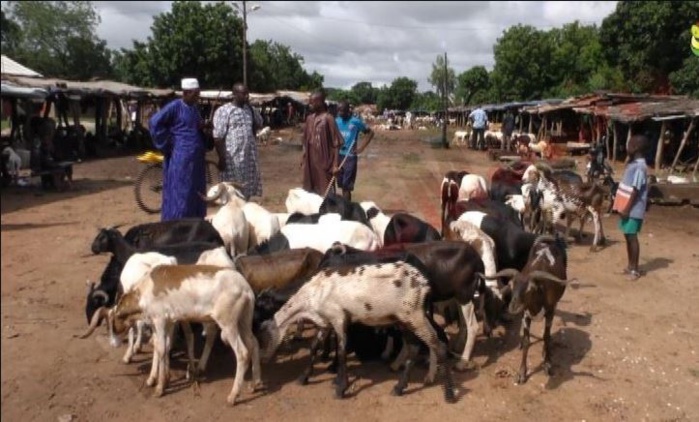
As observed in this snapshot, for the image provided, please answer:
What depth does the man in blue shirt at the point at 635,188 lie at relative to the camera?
7625 millimetres

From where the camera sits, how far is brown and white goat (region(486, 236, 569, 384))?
5.02 metres

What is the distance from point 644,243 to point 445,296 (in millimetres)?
6238

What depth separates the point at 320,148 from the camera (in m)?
8.62

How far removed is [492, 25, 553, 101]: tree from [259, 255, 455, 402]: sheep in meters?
42.8

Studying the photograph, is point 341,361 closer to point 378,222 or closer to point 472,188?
point 378,222

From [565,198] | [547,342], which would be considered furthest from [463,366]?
[565,198]

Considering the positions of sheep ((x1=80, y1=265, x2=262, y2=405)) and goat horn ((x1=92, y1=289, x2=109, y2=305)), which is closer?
sheep ((x1=80, y1=265, x2=262, y2=405))

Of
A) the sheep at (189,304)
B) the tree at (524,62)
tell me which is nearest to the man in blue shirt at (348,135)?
the sheep at (189,304)

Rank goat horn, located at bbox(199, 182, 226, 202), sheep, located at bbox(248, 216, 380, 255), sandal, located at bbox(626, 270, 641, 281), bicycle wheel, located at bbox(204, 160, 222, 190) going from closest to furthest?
sheep, located at bbox(248, 216, 380, 255) → goat horn, located at bbox(199, 182, 226, 202) → sandal, located at bbox(626, 270, 641, 281) → bicycle wheel, located at bbox(204, 160, 222, 190)

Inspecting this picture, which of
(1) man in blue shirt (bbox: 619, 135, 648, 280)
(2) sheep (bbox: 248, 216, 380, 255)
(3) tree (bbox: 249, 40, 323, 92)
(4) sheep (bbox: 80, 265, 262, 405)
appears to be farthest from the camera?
(3) tree (bbox: 249, 40, 323, 92)

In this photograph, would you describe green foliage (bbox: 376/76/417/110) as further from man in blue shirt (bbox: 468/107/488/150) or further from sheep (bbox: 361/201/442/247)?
sheep (bbox: 361/201/442/247)

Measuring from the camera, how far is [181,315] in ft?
15.3

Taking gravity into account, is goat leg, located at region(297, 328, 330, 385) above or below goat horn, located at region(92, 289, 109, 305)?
below

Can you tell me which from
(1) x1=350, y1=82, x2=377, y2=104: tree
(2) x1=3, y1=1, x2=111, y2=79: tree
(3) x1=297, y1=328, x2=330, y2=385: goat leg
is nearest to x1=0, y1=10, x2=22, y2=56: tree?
(2) x1=3, y1=1, x2=111, y2=79: tree
